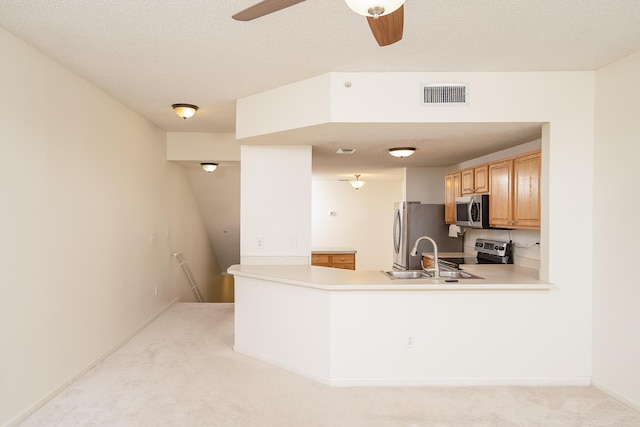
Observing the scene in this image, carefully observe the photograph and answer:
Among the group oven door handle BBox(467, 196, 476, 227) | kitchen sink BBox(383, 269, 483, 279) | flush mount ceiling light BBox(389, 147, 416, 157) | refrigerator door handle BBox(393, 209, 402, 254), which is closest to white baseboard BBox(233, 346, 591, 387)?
kitchen sink BBox(383, 269, 483, 279)

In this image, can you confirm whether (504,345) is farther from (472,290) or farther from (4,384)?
(4,384)

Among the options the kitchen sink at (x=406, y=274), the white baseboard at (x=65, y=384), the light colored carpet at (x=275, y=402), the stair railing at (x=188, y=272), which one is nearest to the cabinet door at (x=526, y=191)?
the kitchen sink at (x=406, y=274)

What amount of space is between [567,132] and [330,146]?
7.12 ft

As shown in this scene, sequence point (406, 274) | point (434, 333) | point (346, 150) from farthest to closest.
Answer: point (346, 150) < point (406, 274) < point (434, 333)

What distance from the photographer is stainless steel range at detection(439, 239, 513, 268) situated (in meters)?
4.48

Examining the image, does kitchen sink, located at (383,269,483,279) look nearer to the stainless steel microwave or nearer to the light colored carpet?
the stainless steel microwave

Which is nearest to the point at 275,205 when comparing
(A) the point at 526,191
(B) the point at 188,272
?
(A) the point at 526,191

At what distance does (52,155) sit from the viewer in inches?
118

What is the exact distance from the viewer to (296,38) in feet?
8.49

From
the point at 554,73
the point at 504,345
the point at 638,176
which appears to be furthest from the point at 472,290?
the point at 554,73

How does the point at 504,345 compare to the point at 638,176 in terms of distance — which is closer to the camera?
the point at 638,176

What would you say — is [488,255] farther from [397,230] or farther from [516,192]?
[397,230]

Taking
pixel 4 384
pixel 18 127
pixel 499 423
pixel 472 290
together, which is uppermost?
Result: pixel 18 127

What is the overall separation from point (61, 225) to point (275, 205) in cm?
191
